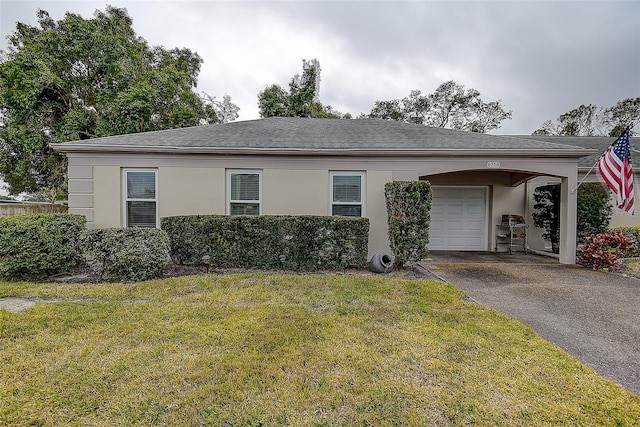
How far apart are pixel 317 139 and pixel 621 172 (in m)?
6.83

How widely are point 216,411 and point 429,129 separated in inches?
355

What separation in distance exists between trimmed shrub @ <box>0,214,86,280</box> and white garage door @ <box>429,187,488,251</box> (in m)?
9.57

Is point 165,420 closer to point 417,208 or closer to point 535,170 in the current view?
point 417,208

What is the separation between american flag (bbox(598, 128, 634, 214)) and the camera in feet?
19.7

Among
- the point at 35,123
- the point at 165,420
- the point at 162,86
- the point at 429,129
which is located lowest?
the point at 165,420

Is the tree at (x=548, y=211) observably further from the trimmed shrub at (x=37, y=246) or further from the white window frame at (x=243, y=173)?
the trimmed shrub at (x=37, y=246)

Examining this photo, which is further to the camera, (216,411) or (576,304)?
(576,304)

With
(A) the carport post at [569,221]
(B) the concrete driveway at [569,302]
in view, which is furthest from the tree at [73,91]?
(A) the carport post at [569,221]


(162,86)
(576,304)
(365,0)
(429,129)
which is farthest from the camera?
(162,86)

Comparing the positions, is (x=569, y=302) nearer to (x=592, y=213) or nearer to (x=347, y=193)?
(x=347, y=193)

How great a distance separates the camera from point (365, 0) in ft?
33.8

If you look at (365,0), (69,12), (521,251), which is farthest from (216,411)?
(69,12)

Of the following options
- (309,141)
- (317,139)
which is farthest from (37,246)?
(317,139)

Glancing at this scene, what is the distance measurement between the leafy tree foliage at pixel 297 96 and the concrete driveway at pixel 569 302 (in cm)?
1432
